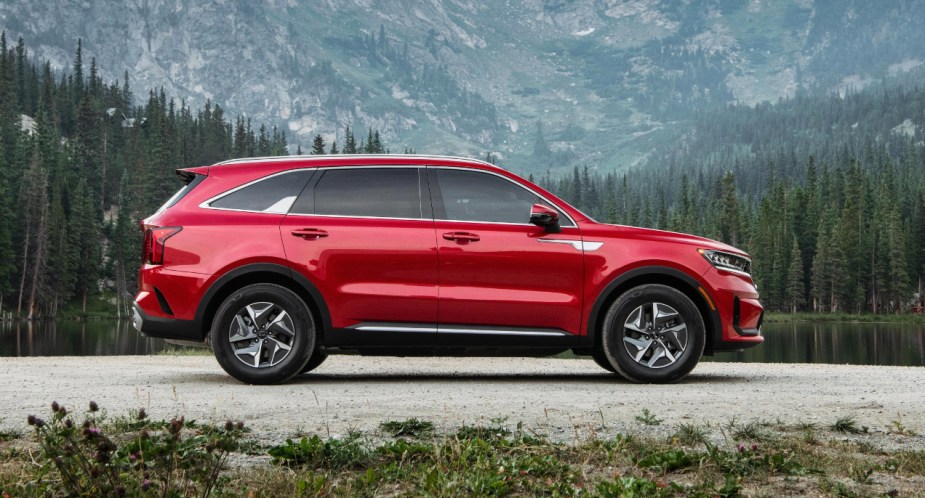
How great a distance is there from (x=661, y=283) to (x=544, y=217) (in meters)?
1.51

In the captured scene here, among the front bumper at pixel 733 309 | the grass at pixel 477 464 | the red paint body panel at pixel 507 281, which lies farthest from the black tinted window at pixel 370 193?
the grass at pixel 477 464

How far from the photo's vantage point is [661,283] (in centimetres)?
977

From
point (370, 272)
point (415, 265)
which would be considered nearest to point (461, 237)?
point (415, 265)

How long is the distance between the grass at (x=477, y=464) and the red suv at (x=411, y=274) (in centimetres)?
294

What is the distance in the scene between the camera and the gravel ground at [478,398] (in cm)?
691

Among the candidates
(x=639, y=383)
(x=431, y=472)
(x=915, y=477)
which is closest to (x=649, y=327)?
(x=639, y=383)

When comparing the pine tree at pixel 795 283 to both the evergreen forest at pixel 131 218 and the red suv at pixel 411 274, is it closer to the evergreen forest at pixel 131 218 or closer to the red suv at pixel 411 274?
the evergreen forest at pixel 131 218

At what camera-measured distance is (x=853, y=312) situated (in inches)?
4695

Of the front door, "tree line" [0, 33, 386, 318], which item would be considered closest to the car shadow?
the front door

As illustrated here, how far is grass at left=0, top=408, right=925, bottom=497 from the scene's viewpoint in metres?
4.72

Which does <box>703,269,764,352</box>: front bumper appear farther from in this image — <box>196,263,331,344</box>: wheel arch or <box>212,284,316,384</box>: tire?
<box>212,284,316,384</box>: tire

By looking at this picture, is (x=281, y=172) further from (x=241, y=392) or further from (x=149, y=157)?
(x=149, y=157)

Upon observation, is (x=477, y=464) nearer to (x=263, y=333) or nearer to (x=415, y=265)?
(x=415, y=265)

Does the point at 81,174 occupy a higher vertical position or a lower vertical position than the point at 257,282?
higher
